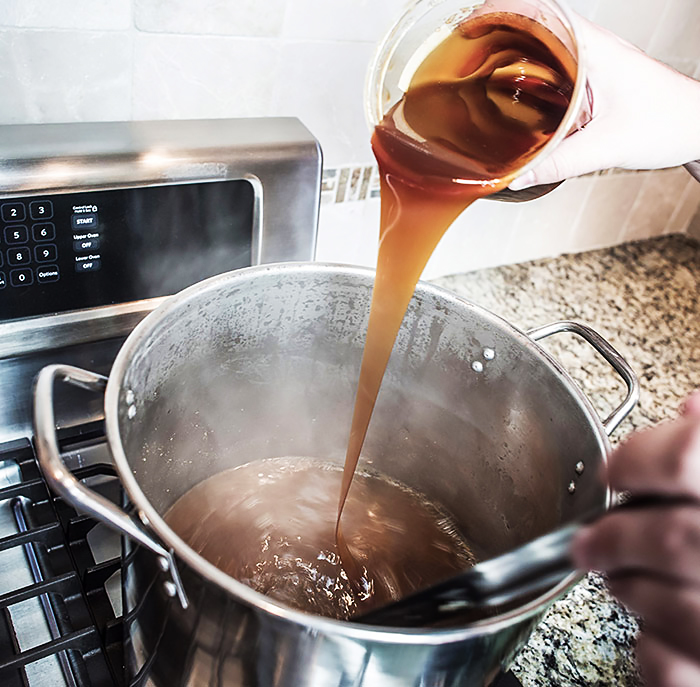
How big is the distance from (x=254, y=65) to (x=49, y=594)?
515 mm

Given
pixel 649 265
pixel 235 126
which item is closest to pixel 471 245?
pixel 649 265

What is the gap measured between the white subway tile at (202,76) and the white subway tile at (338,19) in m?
0.03

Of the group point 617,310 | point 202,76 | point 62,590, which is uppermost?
point 202,76

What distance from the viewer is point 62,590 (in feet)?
1.75

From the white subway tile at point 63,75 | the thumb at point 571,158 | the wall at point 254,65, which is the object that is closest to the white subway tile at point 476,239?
the wall at point 254,65

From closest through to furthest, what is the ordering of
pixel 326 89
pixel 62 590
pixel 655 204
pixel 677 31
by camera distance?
pixel 62 590 < pixel 326 89 < pixel 677 31 < pixel 655 204

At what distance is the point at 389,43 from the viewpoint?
576mm

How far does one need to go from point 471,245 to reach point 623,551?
78 cm

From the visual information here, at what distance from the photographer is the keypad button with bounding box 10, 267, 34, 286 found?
59cm

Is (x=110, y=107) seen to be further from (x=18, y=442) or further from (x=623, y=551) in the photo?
(x=623, y=551)

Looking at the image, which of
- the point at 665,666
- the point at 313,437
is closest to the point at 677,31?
the point at 313,437

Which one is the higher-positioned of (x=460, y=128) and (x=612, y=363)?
(x=460, y=128)

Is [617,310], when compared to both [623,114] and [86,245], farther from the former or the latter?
[86,245]

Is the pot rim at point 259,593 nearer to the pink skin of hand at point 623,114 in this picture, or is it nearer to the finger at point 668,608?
the finger at point 668,608
